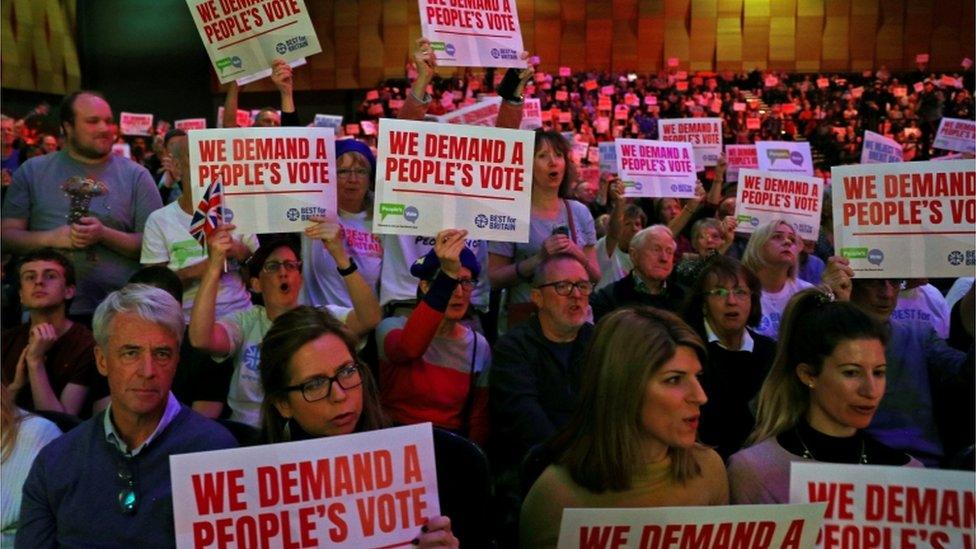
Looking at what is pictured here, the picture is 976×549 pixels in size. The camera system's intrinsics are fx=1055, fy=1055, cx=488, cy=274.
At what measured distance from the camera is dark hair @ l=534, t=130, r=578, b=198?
4766 mm

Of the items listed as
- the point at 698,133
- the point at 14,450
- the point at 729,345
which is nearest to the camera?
the point at 14,450

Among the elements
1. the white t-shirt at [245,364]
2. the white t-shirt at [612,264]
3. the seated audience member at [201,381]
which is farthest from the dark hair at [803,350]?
the white t-shirt at [612,264]

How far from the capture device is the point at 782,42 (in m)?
17.8

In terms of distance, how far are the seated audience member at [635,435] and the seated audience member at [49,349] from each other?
1.90 m

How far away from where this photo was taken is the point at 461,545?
8.62 ft

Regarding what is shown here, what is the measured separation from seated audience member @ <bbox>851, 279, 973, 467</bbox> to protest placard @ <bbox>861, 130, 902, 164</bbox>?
4237 mm

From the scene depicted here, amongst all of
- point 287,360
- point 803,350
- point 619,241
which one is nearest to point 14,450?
point 287,360

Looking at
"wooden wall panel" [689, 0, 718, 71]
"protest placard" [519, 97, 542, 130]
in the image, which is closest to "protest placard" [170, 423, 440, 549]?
"protest placard" [519, 97, 542, 130]

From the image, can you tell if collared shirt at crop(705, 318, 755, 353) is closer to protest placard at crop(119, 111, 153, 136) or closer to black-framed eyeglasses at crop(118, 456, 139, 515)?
black-framed eyeglasses at crop(118, 456, 139, 515)

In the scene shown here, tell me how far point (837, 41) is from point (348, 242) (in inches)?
599

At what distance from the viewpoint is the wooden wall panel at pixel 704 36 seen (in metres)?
17.9

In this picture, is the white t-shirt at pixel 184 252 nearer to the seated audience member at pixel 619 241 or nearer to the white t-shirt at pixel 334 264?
the white t-shirt at pixel 334 264

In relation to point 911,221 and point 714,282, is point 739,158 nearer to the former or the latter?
point 911,221

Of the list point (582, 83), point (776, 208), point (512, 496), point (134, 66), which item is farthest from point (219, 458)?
point (134, 66)
